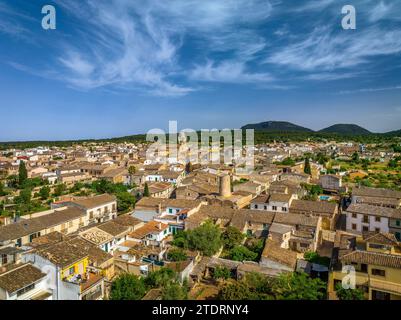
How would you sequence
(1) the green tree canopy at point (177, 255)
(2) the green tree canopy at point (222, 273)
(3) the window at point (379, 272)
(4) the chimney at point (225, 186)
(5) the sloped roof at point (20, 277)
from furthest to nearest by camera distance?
(4) the chimney at point (225, 186)
(1) the green tree canopy at point (177, 255)
(2) the green tree canopy at point (222, 273)
(3) the window at point (379, 272)
(5) the sloped roof at point (20, 277)

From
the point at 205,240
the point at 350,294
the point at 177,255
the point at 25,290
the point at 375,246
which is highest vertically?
the point at 375,246

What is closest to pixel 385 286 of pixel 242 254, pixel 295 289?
pixel 295 289

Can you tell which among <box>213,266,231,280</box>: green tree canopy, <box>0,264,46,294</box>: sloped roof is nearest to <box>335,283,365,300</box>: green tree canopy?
<box>213,266,231,280</box>: green tree canopy

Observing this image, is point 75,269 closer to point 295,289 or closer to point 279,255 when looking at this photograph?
point 295,289

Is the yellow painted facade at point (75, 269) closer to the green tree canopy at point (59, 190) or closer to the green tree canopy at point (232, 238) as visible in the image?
the green tree canopy at point (232, 238)

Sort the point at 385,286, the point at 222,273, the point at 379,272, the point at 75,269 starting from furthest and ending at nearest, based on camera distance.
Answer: the point at 222,273 → the point at 75,269 → the point at 379,272 → the point at 385,286

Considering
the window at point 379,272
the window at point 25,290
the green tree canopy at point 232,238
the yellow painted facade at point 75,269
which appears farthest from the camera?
the green tree canopy at point 232,238

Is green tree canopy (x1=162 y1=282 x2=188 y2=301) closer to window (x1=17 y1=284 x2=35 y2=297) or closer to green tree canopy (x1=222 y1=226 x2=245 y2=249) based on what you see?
window (x1=17 y1=284 x2=35 y2=297)

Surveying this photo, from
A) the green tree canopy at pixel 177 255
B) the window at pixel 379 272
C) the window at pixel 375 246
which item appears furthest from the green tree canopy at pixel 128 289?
the window at pixel 375 246

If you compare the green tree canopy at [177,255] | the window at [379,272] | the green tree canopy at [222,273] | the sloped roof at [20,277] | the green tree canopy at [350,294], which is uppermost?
the sloped roof at [20,277]
